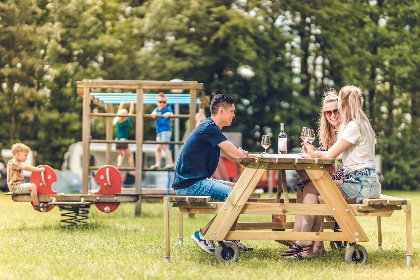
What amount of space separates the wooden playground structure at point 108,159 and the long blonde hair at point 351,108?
4455mm

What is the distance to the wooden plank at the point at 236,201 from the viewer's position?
6258mm

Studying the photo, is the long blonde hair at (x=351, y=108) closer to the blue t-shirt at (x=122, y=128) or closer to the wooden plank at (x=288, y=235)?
the wooden plank at (x=288, y=235)

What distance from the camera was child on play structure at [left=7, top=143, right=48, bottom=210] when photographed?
9711 mm

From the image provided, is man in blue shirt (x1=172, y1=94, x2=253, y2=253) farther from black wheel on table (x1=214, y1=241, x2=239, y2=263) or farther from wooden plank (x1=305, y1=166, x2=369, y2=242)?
wooden plank (x1=305, y1=166, x2=369, y2=242)

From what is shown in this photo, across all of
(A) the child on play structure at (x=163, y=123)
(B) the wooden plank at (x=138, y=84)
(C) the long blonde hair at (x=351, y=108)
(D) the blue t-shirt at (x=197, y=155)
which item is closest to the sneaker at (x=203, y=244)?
(D) the blue t-shirt at (x=197, y=155)

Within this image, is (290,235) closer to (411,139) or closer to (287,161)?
(287,161)

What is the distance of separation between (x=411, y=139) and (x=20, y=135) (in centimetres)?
1913

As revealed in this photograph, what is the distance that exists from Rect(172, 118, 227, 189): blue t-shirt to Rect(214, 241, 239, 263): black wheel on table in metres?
0.78

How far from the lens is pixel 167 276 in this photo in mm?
5566

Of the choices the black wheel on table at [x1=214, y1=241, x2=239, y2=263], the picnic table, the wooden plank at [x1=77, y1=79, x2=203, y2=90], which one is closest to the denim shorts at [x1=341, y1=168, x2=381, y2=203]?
the picnic table

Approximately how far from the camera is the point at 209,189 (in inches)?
268

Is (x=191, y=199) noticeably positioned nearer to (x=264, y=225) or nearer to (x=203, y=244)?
(x=203, y=244)

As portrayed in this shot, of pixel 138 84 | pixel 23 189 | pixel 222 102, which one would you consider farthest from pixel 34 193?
pixel 222 102

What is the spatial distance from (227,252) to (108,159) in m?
7.84
